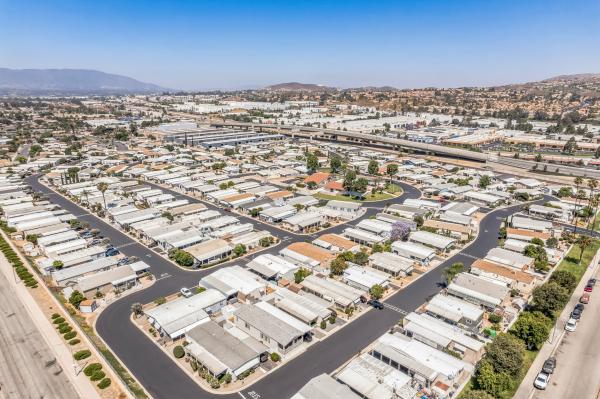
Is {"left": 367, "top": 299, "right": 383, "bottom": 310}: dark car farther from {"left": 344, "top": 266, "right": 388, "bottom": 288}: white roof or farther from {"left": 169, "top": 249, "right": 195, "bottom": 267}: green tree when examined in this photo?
{"left": 169, "top": 249, "right": 195, "bottom": 267}: green tree

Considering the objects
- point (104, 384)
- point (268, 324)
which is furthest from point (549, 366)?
point (104, 384)

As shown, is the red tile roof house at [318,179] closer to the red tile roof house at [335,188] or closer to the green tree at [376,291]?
the red tile roof house at [335,188]

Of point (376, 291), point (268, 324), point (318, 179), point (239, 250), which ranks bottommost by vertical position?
point (268, 324)

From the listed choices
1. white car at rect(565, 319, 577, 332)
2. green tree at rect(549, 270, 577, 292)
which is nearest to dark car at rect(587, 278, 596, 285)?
green tree at rect(549, 270, 577, 292)

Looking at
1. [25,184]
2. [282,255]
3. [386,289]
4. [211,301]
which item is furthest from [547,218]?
[25,184]

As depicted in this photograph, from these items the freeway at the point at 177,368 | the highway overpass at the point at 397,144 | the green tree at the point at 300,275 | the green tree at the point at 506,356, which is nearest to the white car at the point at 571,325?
the green tree at the point at 506,356

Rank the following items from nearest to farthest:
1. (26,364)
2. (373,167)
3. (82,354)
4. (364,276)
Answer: (26,364) < (82,354) < (364,276) < (373,167)

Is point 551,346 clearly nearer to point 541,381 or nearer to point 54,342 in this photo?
point 541,381
